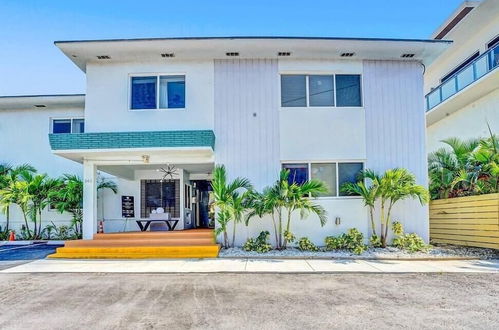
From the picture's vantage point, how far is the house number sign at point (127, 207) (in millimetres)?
14564

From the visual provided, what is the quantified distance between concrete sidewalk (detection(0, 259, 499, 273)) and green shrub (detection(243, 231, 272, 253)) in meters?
1.06

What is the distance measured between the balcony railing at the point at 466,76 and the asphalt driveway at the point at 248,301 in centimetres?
958

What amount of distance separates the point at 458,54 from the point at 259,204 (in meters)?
14.5

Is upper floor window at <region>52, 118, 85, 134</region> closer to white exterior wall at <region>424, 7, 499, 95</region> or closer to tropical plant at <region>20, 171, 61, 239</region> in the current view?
tropical plant at <region>20, 171, 61, 239</region>

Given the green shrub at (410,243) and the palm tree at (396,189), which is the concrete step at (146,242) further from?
the green shrub at (410,243)

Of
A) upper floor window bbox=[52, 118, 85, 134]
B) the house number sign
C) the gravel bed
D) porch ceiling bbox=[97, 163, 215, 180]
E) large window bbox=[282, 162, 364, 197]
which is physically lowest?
the gravel bed

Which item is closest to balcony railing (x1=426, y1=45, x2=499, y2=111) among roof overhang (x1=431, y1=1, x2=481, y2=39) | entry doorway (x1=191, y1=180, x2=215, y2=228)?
roof overhang (x1=431, y1=1, x2=481, y2=39)

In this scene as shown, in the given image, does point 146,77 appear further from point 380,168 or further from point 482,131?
point 482,131

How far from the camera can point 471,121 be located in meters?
16.9

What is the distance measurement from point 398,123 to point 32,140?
48.3 feet

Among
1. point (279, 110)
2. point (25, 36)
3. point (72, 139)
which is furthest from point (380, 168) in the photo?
point (25, 36)

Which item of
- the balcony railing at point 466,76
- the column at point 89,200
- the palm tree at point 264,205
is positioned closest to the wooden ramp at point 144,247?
→ the column at point 89,200

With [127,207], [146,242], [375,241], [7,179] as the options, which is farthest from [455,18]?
[7,179]

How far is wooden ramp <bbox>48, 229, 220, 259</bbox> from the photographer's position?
1106 cm
